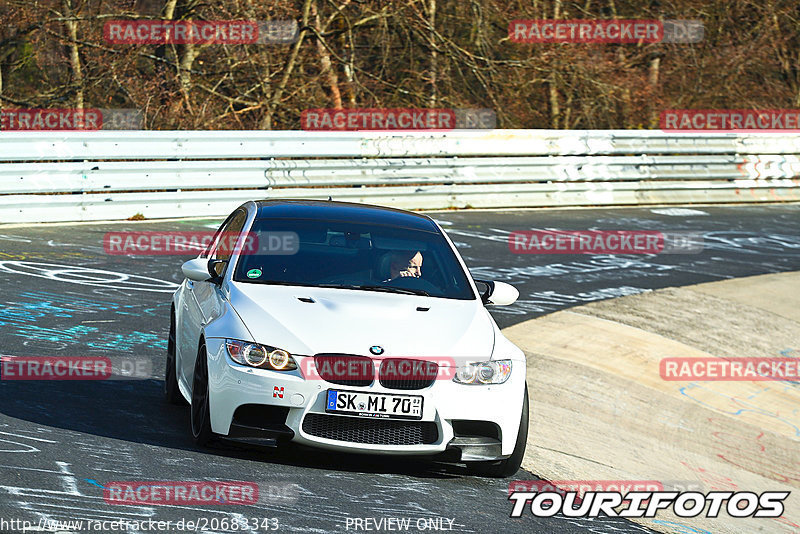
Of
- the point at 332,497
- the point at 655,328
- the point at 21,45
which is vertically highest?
the point at 21,45

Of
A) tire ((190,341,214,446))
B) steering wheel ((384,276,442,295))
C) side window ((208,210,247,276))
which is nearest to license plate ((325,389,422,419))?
tire ((190,341,214,446))

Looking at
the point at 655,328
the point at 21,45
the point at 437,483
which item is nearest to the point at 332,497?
the point at 437,483

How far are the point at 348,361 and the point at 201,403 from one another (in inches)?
37.5

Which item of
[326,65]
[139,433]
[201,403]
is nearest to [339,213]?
[201,403]

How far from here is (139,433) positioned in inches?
272

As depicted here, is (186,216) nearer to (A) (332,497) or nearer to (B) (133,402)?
(B) (133,402)

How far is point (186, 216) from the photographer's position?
57.5 feet

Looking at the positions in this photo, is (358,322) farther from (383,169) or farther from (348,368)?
(383,169)

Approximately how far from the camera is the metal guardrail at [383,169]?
16219 mm

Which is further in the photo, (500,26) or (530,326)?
(500,26)

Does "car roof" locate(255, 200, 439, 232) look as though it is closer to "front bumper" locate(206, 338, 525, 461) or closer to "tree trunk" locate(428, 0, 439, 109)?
"front bumper" locate(206, 338, 525, 461)

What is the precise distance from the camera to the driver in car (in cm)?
734

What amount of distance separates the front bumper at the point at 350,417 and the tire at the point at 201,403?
0.08 meters

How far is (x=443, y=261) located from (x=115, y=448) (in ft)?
7.82
